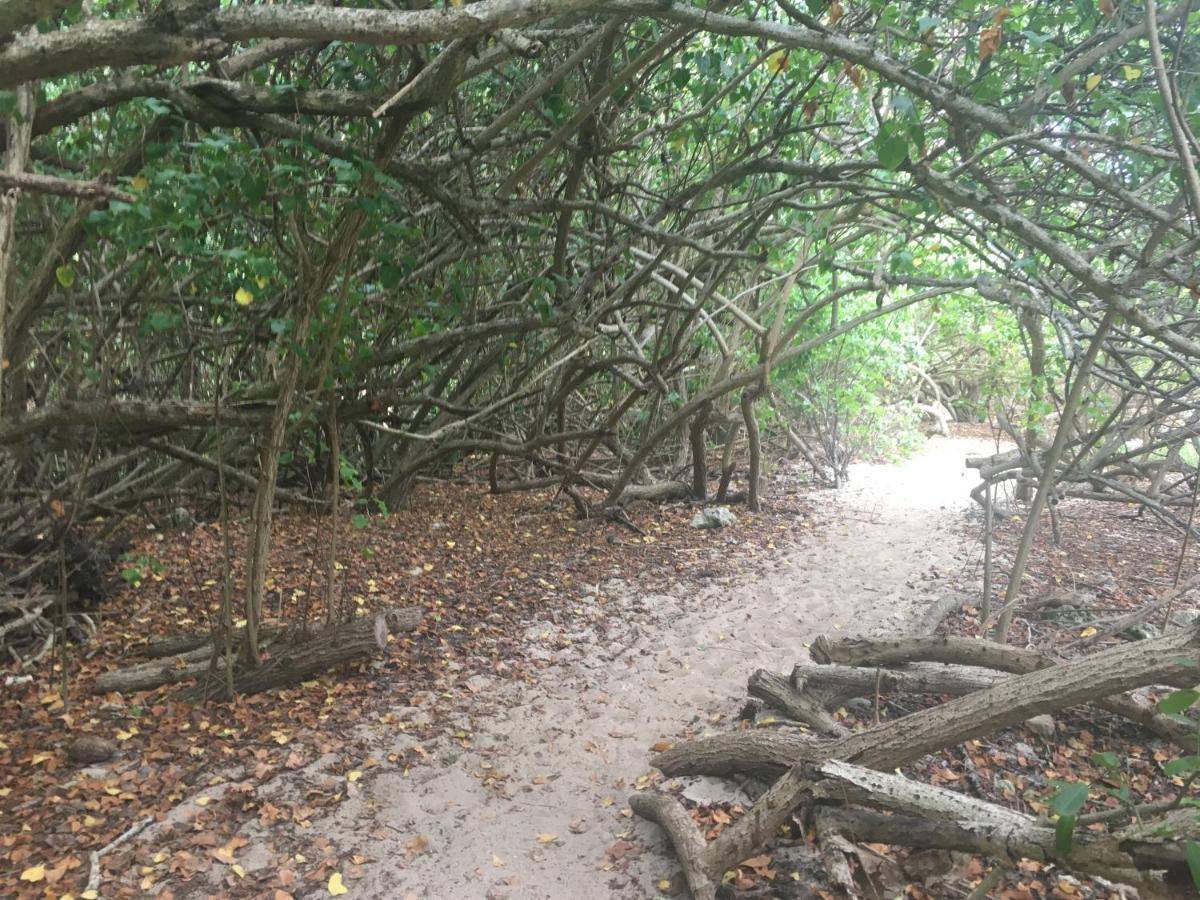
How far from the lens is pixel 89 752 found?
351cm

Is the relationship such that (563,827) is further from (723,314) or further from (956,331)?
(956,331)

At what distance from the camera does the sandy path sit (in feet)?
10.2

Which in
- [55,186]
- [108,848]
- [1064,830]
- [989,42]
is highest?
[989,42]

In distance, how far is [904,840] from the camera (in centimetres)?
267

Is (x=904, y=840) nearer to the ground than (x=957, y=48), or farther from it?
nearer to the ground

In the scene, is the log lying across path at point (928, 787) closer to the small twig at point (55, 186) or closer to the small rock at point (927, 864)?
the small rock at point (927, 864)

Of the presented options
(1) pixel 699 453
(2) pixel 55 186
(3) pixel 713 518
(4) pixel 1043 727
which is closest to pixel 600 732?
(4) pixel 1043 727

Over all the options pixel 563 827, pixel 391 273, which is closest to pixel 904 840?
pixel 563 827

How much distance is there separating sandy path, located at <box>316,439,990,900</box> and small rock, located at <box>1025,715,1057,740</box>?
146 cm

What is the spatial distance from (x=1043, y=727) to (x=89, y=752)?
4.40m

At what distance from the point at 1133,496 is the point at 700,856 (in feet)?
Answer: 16.4

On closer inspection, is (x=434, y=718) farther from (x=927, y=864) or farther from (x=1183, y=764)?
(x=1183, y=764)

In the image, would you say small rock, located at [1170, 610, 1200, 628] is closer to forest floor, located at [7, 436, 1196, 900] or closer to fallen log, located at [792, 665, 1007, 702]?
forest floor, located at [7, 436, 1196, 900]

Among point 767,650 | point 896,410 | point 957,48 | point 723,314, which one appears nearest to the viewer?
point 957,48
